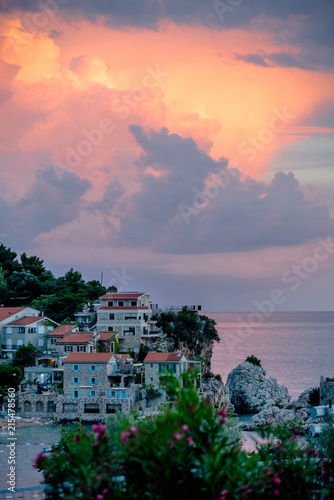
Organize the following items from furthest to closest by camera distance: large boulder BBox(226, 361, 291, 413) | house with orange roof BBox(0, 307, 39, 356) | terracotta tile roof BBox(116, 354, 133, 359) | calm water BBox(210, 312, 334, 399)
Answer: calm water BBox(210, 312, 334, 399) < large boulder BBox(226, 361, 291, 413) < house with orange roof BBox(0, 307, 39, 356) < terracotta tile roof BBox(116, 354, 133, 359)

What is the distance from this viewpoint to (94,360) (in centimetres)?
4116

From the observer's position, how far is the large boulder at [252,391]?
49.1 meters

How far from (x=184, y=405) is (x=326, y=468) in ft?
9.17

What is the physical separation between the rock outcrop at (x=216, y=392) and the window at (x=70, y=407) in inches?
321

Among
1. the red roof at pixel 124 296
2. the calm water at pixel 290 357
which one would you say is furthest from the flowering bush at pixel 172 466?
the calm water at pixel 290 357

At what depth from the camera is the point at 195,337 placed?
51156 millimetres

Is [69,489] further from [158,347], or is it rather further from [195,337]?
[195,337]

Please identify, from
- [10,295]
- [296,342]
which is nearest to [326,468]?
[10,295]

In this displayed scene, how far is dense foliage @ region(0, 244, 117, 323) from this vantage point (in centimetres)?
5281

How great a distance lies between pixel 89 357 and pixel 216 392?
891 cm

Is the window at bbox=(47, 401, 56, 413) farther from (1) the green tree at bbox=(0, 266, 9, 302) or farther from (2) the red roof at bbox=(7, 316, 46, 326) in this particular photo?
(1) the green tree at bbox=(0, 266, 9, 302)

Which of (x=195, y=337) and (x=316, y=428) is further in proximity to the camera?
(x=195, y=337)

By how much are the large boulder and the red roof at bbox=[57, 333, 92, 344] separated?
12.6 metres

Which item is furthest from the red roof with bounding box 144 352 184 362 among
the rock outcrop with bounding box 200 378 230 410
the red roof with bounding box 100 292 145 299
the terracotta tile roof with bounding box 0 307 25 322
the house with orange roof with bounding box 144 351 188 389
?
the terracotta tile roof with bounding box 0 307 25 322
